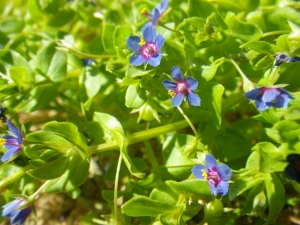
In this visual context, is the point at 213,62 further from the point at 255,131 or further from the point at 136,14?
the point at 136,14

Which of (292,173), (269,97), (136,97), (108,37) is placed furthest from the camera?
(108,37)

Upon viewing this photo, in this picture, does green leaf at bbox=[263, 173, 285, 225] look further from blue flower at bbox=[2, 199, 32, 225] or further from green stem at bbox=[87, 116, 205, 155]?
blue flower at bbox=[2, 199, 32, 225]

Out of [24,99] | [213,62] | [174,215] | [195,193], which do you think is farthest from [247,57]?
[24,99]

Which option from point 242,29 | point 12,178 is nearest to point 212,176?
point 242,29

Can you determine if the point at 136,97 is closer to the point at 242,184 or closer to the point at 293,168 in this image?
the point at 242,184

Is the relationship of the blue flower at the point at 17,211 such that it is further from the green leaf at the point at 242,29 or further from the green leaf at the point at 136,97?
the green leaf at the point at 242,29

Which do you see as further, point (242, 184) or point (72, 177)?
point (72, 177)
